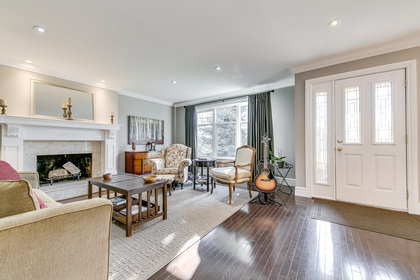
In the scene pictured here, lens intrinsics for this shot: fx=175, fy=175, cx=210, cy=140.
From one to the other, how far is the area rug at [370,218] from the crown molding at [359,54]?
2.38 meters

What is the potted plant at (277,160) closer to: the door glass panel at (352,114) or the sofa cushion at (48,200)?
the door glass panel at (352,114)

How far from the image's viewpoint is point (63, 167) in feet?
12.2

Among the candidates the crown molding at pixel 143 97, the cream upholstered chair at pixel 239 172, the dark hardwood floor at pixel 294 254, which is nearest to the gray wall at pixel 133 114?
the crown molding at pixel 143 97

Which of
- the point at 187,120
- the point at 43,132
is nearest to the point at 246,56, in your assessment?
the point at 187,120

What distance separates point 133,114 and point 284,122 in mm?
4058

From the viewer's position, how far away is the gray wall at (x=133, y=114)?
4.68 meters

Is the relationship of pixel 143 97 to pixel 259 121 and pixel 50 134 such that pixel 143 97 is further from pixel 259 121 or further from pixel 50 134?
pixel 259 121

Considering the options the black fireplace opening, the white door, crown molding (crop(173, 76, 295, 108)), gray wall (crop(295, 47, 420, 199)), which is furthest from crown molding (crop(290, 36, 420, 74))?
the black fireplace opening

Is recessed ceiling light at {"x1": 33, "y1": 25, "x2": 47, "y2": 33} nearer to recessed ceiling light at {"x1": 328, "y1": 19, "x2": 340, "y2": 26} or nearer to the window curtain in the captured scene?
recessed ceiling light at {"x1": 328, "y1": 19, "x2": 340, "y2": 26}

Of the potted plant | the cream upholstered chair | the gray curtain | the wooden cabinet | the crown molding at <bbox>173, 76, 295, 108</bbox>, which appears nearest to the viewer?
the cream upholstered chair

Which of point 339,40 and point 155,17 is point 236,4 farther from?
point 339,40

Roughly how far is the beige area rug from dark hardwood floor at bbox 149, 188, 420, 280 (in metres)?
0.12

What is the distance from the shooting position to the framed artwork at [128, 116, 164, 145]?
4.89m

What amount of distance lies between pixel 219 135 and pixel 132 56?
3199mm
